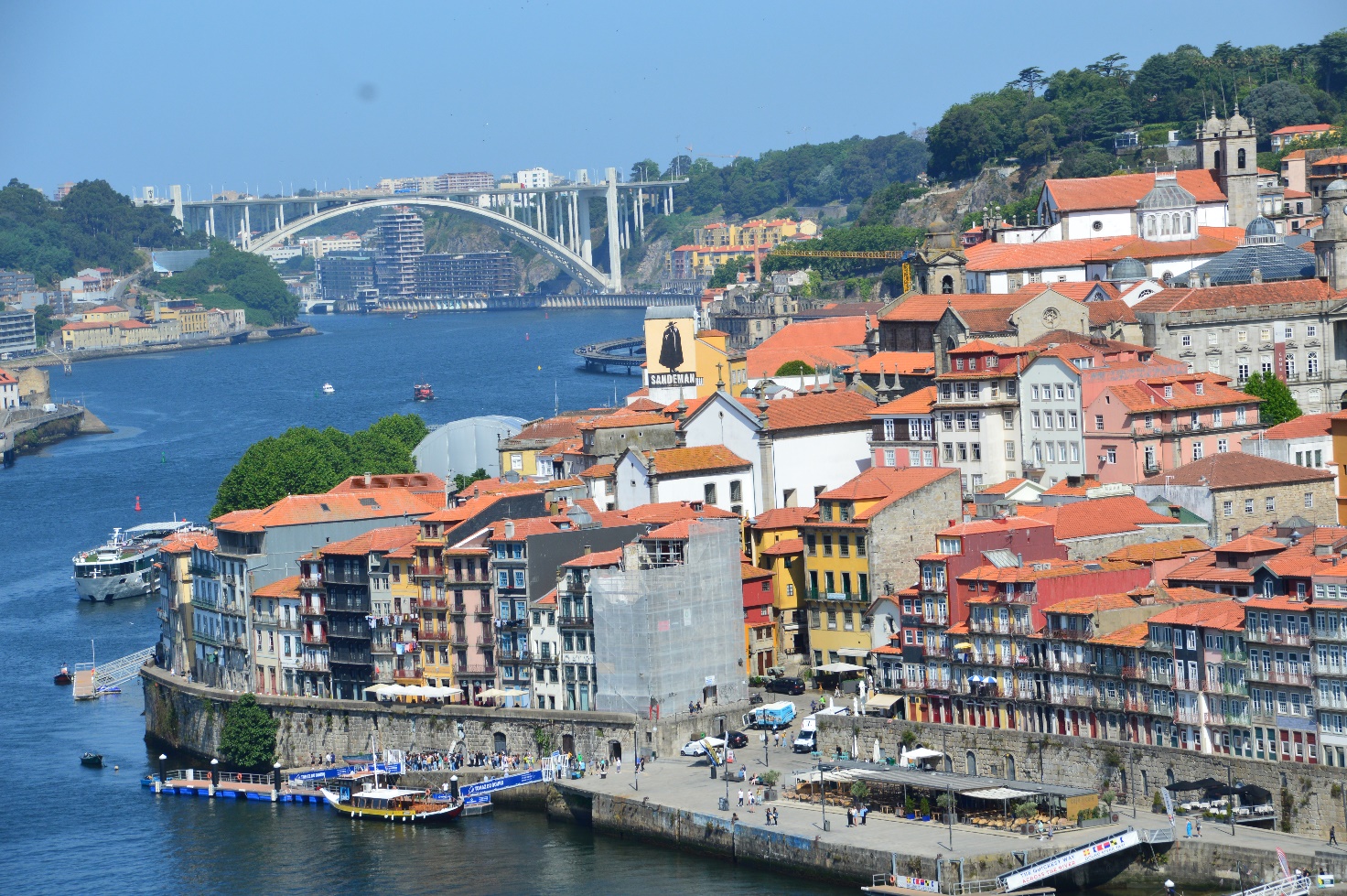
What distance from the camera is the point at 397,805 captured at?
63.4m

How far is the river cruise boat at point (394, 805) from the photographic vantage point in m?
62.8

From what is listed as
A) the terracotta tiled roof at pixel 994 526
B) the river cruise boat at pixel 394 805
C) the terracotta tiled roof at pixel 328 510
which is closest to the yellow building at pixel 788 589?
the terracotta tiled roof at pixel 994 526

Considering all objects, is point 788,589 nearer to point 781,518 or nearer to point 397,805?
point 781,518

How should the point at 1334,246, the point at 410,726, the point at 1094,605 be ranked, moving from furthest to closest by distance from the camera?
1. the point at 1334,246
2. the point at 410,726
3. the point at 1094,605

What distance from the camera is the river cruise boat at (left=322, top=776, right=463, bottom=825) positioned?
62.8m

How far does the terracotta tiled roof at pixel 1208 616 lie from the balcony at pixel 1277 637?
275 mm

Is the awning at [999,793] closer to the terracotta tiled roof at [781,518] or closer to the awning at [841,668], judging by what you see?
the awning at [841,668]

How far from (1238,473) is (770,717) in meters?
13.9

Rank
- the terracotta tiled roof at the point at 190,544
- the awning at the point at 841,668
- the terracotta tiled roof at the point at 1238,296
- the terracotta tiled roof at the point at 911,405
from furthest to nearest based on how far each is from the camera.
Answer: the terracotta tiled roof at the point at 1238,296
the terracotta tiled roof at the point at 911,405
the terracotta tiled roof at the point at 190,544
the awning at the point at 841,668

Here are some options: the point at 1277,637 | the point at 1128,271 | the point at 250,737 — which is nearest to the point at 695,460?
the point at 250,737

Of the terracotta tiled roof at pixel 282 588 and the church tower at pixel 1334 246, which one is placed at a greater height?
the church tower at pixel 1334 246

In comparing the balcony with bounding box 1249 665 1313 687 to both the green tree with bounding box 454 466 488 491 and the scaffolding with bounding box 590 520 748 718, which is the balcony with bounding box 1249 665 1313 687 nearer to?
the scaffolding with bounding box 590 520 748 718

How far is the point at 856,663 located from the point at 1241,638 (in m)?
15.0

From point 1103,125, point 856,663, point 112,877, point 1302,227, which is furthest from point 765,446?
point 1103,125
